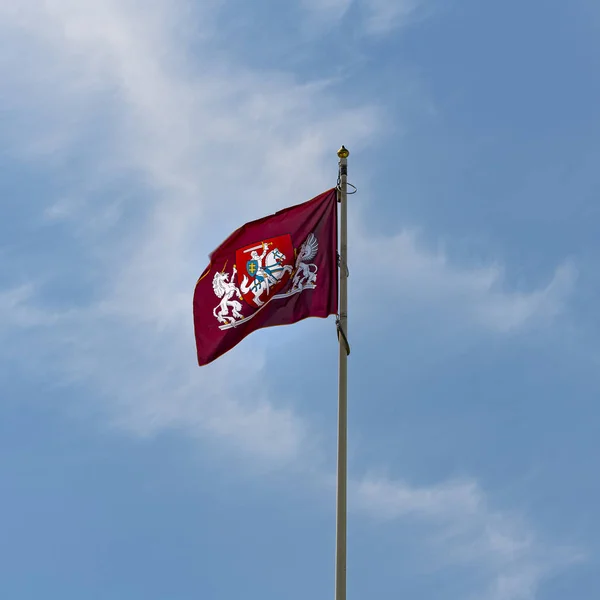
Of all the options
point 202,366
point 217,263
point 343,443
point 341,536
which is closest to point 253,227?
point 217,263

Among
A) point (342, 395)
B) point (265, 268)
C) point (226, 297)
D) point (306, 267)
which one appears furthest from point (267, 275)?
point (342, 395)

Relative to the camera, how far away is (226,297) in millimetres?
26875

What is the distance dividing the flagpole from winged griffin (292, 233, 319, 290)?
92cm

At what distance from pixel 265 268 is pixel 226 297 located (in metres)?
1.25

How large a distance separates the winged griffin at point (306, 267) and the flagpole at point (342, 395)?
92 cm

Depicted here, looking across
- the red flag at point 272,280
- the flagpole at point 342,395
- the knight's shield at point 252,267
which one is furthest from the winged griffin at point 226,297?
the flagpole at point 342,395

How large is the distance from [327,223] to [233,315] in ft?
10.4

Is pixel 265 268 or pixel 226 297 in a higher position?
pixel 265 268

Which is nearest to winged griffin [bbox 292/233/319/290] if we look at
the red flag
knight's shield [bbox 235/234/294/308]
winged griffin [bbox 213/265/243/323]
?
the red flag

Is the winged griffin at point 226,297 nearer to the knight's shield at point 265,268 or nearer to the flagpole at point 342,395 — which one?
the knight's shield at point 265,268

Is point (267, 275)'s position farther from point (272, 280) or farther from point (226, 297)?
point (226, 297)

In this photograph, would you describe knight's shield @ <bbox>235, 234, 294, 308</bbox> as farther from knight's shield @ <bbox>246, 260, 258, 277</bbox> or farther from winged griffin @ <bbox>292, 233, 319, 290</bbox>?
winged griffin @ <bbox>292, 233, 319, 290</bbox>

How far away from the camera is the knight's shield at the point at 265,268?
2611cm

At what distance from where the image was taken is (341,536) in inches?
868
